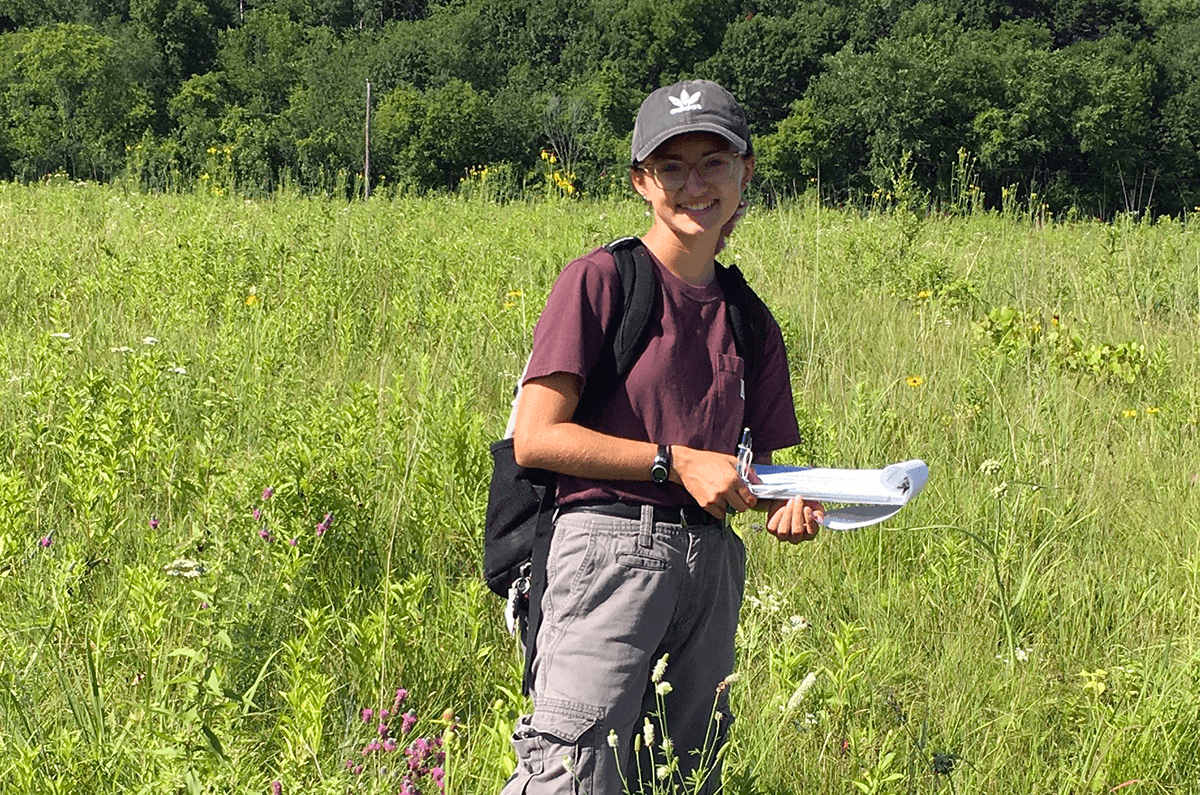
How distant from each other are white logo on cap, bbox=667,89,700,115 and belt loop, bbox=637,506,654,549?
698 mm

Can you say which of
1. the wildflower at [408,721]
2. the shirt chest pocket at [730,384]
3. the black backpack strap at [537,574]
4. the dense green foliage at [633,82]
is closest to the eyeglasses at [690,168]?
the shirt chest pocket at [730,384]

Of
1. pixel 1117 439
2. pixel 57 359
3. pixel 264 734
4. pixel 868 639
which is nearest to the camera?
pixel 264 734

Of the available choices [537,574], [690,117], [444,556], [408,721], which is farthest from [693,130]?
[444,556]

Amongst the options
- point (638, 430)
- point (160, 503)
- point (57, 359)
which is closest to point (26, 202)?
point (57, 359)

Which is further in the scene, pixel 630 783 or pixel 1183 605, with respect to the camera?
pixel 1183 605

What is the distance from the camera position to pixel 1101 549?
3.53 m

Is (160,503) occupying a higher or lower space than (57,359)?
lower

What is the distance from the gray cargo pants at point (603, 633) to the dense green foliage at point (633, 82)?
43.6 metres

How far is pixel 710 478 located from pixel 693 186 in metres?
0.54

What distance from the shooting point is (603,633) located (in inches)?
70.6

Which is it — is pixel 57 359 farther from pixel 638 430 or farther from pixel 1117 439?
pixel 1117 439

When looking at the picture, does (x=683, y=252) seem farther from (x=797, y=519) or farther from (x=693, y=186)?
(x=797, y=519)

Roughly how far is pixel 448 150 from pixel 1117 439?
230ft

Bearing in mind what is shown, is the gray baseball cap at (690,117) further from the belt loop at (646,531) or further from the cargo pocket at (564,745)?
the cargo pocket at (564,745)
